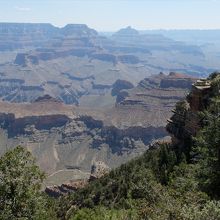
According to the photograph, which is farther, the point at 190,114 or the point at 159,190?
the point at 190,114

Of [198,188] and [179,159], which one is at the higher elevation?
[198,188]

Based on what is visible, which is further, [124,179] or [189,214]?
[124,179]

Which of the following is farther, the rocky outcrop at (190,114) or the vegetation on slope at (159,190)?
the rocky outcrop at (190,114)

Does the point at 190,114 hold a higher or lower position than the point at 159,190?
lower

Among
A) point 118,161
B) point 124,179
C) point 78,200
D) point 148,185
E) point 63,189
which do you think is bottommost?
point 118,161

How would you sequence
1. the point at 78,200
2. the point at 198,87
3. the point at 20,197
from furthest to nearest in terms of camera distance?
the point at 78,200, the point at 198,87, the point at 20,197

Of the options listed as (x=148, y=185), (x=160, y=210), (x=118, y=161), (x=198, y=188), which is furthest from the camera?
(x=118, y=161)

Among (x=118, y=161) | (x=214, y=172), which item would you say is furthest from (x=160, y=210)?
(x=118, y=161)

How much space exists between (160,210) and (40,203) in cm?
1023

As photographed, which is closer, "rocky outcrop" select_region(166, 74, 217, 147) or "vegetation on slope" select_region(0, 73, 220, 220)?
"vegetation on slope" select_region(0, 73, 220, 220)

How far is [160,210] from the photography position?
2270 centimetres

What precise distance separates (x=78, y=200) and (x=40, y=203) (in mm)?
35174

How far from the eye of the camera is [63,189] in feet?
315

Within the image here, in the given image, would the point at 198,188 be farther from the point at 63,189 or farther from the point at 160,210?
the point at 63,189
